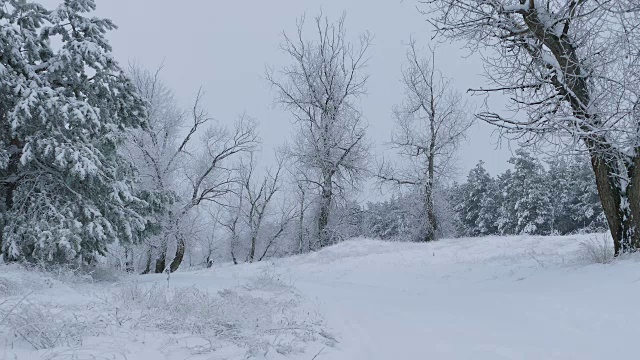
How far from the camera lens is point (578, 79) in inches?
290

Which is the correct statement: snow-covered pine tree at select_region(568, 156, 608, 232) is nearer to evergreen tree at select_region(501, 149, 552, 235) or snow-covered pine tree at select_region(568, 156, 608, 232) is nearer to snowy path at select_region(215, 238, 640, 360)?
evergreen tree at select_region(501, 149, 552, 235)

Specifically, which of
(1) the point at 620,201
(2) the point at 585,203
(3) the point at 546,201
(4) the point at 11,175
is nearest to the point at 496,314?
(1) the point at 620,201

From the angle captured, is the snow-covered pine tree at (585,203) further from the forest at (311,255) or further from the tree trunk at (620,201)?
the tree trunk at (620,201)

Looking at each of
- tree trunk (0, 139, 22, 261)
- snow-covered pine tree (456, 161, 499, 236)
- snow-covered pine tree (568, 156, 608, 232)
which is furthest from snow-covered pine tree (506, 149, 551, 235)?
tree trunk (0, 139, 22, 261)

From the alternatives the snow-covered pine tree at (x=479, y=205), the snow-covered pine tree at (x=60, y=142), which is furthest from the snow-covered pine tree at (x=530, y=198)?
the snow-covered pine tree at (x=60, y=142)

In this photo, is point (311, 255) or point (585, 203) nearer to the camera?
point (311, 255)

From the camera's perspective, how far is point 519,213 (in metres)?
39.2

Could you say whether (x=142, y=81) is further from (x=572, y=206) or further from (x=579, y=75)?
(x=572, y=206)

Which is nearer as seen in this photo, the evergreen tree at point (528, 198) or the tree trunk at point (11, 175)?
the tree trunk at point (11, 175)

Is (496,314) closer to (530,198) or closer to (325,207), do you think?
(325,207)

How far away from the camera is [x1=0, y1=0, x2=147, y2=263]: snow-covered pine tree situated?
8.76 m

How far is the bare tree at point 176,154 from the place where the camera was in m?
19.2

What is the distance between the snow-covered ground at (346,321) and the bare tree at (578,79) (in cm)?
159

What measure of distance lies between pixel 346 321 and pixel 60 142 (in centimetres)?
773
